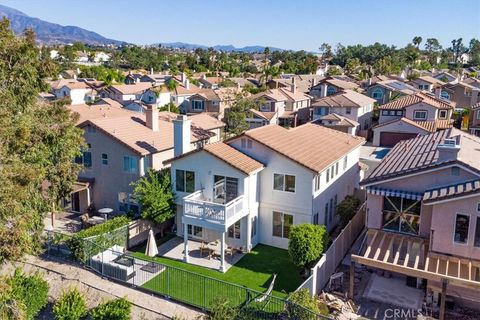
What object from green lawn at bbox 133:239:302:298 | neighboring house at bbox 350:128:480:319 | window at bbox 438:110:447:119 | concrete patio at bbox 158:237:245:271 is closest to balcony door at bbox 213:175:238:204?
concrete patio at bbox 158:237:245:271

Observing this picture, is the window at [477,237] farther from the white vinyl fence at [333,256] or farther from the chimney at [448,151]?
the white vinyl fence at [333,256]

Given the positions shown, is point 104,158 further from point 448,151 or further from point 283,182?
point 448,151

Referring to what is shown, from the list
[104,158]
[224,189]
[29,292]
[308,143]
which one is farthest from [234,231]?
[104,158]

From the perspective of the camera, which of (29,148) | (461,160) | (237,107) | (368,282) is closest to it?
(461,160)

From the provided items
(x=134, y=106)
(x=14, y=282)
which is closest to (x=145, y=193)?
(x=14, y=282)

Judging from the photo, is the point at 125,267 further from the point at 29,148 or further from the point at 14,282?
the point at 29,148

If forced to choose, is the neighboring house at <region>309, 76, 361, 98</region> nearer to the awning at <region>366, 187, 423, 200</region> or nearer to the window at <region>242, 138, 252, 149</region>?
the window at <region>242, 138, 252, 149</region>
